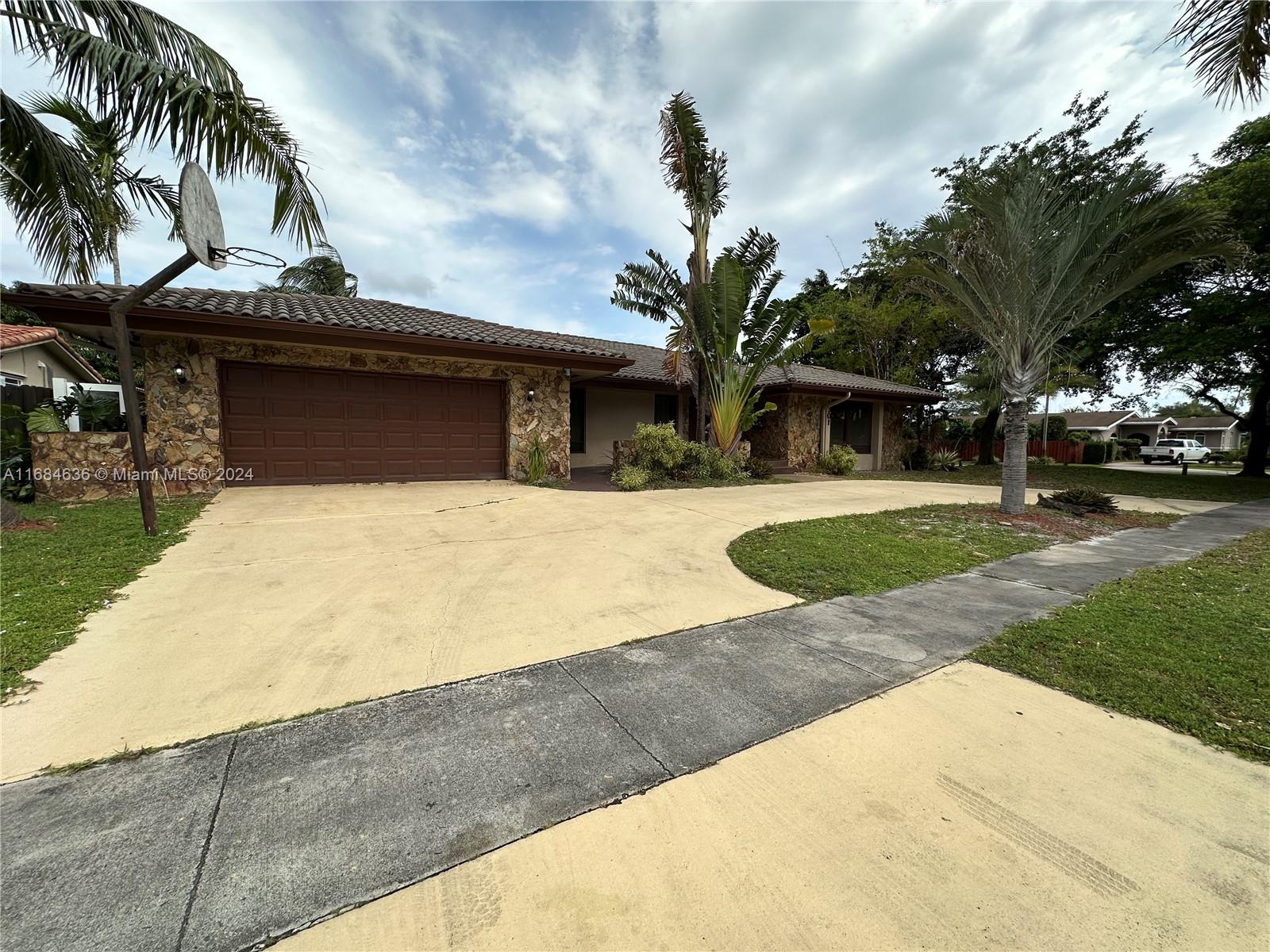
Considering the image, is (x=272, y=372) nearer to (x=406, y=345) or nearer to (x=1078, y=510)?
(x=406, y=345)

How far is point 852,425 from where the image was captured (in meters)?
18.9

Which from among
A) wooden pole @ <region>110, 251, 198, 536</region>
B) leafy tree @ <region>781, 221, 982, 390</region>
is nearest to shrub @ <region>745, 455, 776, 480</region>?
leafy tree @ <region>781, 221, 982, 390</region>

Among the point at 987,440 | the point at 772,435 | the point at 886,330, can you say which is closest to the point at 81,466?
the point at 772,435

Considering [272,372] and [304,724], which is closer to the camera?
[304,724]

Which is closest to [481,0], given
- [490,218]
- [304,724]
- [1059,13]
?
[490,218]

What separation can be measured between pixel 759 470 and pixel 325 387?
33.5 feet

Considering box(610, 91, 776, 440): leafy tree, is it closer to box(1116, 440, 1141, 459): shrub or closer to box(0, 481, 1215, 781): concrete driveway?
box(0, 481, 1215, 781): concrete driveway

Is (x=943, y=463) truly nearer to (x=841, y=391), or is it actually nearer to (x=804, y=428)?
(x=841, y=391)

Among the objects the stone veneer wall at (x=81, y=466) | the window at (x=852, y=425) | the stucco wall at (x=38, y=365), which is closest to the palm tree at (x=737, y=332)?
the window at (x=852, y=425)

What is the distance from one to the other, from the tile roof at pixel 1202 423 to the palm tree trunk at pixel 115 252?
8318cm

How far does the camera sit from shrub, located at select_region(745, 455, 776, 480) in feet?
44.4

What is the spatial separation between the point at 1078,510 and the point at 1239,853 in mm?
8920

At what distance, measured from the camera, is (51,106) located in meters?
8.95

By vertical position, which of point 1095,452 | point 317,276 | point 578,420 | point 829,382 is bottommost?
point 1095,452
